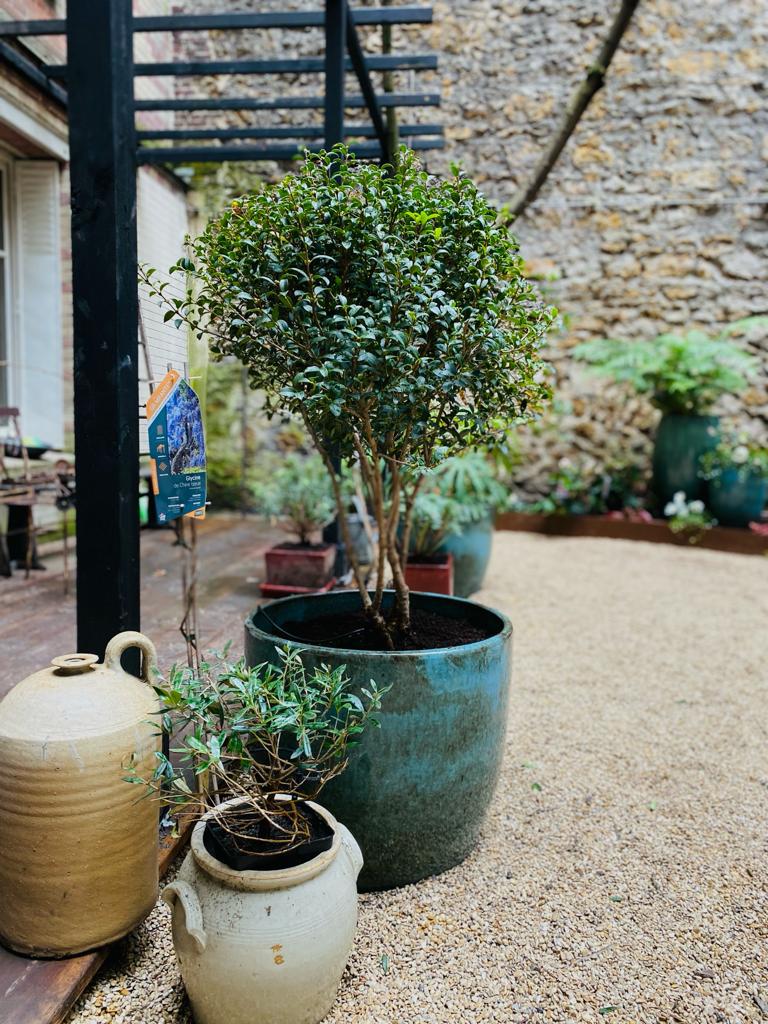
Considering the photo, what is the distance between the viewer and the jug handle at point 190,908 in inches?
50.3

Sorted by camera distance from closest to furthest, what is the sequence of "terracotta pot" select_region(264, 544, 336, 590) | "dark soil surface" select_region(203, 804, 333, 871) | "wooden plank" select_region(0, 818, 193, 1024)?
1. "wooden plank" select_region(0, 818, 193, 1024)
2. "dark soil surface" select_region(203, 804, 333, 871)
3. "terracotta pot" select_region(264, 544, 336, 590)

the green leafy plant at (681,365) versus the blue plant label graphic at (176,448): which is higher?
the green leafy plant at (681,365)

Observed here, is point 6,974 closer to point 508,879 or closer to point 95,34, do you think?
point 508,879

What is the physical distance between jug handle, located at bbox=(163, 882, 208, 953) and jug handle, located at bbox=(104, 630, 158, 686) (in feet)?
1.26

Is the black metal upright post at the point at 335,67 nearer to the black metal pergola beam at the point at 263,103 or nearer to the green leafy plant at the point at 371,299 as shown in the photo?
the black metal pergola beam at the point at 263,103

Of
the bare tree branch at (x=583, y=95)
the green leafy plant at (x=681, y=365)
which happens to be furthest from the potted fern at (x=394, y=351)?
the green leafy plant at (x=681, y=365)

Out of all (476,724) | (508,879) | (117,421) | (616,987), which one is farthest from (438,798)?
(117,421)

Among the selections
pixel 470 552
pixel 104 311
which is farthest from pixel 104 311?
pixel 470 552

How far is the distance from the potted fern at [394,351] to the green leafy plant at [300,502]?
1.99 meters

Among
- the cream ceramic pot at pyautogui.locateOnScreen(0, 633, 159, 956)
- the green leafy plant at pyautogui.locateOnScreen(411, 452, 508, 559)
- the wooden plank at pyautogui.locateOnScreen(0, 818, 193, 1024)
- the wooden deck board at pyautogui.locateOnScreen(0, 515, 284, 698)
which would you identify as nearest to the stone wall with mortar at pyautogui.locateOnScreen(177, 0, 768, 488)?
the green leafy plant at pyautogui.locateOnScreen(411, 452, 508, 559)

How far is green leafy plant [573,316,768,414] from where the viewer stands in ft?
20.9

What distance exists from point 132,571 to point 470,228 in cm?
111

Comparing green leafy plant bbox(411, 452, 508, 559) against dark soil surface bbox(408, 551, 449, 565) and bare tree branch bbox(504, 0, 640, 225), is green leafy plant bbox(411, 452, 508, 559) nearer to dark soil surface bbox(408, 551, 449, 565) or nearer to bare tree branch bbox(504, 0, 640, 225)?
dark soil surface bbox(408, 551, 449, 565)

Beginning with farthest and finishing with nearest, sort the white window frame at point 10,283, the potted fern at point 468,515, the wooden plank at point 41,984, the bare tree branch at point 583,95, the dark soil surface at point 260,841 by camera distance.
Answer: the white window frame at point 10,283
the potted fern at point 468,515
the bare tree branch at point 583,95
the dark soil surface at point 260,841
the wooden plank at point 41,984
